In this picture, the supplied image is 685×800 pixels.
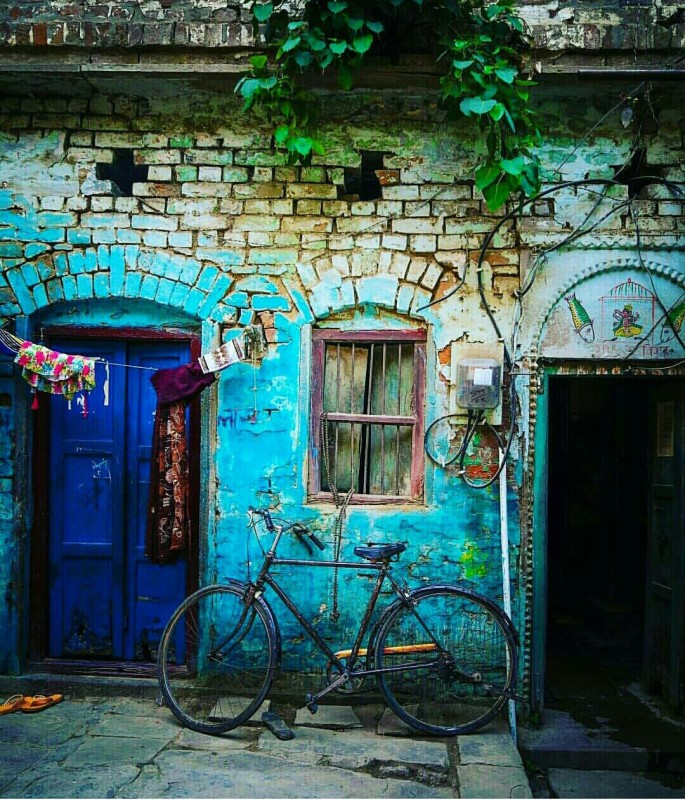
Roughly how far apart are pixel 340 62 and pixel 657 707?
498 centimetres

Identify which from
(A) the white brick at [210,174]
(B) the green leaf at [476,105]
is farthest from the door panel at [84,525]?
(B) the green leaf at [476,105]

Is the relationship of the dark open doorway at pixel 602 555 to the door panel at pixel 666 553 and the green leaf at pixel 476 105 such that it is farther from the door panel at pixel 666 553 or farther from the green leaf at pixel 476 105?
the green leaf at pixel 476 105

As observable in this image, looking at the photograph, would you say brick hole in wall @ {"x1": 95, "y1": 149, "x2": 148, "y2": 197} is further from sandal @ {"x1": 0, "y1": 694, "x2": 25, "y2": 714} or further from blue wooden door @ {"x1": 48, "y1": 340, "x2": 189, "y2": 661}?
sandal @ {"x1": 0, "y1": 694, "x2": 25, "y2": 714}

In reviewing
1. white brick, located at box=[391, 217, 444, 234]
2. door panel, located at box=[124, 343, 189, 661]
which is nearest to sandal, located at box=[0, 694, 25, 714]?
door panel, located at box=[124, 343, 189, 661]

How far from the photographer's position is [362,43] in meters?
4.68

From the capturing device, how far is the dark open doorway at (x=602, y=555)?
5820 millimetres

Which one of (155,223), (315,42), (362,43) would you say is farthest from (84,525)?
(362,43)

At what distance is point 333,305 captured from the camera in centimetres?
538

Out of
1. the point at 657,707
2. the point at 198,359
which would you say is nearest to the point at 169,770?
the point at 198,359

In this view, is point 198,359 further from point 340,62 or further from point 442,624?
point 442,624

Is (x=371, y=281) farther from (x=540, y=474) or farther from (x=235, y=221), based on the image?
(x=540, y=474)

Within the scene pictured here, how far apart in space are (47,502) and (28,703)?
1355 millimetres

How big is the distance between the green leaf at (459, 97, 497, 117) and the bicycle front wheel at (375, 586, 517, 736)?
9.67 feet

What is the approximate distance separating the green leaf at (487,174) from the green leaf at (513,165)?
7 centimetres
